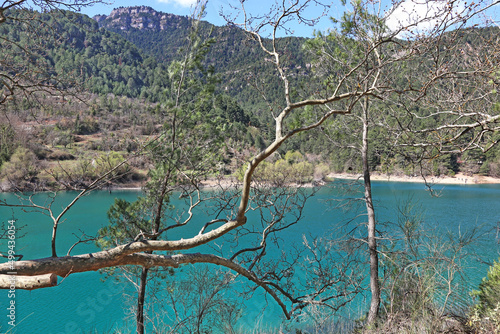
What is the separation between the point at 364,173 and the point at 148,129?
374 cm

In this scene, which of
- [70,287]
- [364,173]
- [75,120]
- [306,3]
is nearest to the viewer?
[306,3]

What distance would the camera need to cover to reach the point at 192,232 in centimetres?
1272

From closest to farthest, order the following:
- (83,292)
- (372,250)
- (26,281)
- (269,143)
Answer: (26,281) < (372,250) < (269,143) < (83,292)

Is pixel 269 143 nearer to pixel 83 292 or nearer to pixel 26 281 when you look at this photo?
pixel 26 281

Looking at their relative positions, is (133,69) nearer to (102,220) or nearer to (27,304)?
(102,220)

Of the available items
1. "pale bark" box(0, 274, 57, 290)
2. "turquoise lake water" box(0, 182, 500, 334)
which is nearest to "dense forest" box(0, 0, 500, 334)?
"pale bark" box(0, 274, 57, 290)

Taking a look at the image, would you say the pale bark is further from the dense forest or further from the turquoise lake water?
the turquoise lake water

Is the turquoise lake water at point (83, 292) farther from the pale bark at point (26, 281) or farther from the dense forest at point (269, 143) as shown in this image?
the pale bark at point (26, 281)


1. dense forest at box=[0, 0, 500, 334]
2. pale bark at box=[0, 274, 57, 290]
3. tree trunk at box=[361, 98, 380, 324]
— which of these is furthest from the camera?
tree trunk at box=[361, 98, 380, 324]

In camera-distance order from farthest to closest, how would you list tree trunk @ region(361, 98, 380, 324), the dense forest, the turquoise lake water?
the turquoise lake water, tree trunk @ region(361, 98, 380, 324), the dense forest

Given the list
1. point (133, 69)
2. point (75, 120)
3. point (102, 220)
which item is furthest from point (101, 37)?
point (102, 220)

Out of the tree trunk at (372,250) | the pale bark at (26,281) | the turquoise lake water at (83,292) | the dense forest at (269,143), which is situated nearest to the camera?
the pale bark at (26,281)

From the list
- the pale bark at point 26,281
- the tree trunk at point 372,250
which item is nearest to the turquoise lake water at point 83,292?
the tree trunk at point 372,250

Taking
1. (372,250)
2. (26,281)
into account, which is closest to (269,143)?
(372,250)
